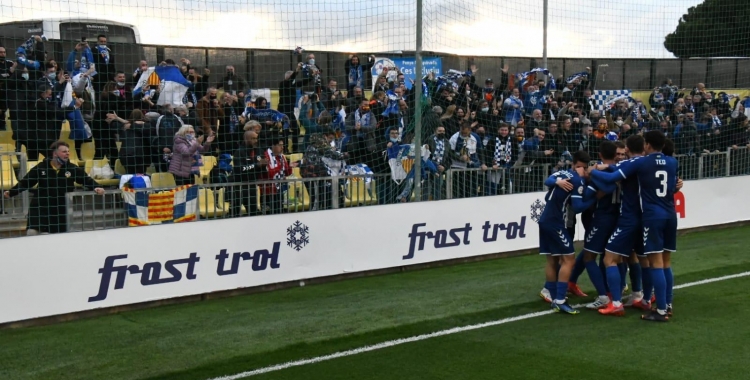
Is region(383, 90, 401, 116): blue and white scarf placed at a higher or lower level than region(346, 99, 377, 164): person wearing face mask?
higher

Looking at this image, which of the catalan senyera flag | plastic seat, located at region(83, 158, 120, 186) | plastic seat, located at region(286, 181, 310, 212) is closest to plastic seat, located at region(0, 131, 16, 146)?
plastic seat, located at region(83, 158, 120, 186)

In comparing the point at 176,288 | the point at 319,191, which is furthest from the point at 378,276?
the point at 176,288

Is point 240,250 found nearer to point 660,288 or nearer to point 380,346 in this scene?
point 380,346

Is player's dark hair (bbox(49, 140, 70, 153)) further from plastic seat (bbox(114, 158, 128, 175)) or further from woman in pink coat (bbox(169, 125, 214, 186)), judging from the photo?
woman in pink coat (bbox(169, 125, 214, 186))

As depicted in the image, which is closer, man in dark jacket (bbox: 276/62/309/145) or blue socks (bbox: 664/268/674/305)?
blue socks (bbox: 664/268/674/305)

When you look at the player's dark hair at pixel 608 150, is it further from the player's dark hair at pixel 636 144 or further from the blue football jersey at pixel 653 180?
the blue football jersey at pixel 653 180

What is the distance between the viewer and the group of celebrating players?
833cm

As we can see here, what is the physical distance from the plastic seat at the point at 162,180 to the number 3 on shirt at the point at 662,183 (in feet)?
19.5

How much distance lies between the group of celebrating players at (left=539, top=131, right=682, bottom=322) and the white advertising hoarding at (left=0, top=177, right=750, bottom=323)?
293 cm

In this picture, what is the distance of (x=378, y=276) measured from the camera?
11.3 metres

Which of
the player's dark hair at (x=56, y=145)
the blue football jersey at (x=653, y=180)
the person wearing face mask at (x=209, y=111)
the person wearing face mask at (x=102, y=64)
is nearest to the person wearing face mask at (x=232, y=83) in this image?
the person wearing face mask at (x=209, y=111)

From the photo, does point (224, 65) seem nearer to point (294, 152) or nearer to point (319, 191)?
point (294, 152)

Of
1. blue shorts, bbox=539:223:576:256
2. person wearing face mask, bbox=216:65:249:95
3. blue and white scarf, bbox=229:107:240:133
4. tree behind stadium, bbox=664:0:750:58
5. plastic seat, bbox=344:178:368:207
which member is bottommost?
blue shorts, bbox=539:223:576:256

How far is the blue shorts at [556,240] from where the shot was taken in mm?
8820
